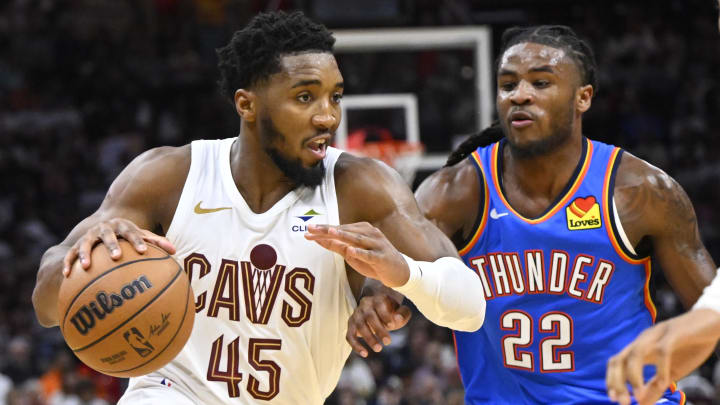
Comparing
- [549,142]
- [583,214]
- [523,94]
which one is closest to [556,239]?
[583,214]

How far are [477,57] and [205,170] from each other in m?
5.00

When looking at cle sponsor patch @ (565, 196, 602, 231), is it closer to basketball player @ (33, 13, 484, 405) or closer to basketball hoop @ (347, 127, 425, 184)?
basketball player @ (33, 13, 484, 405)

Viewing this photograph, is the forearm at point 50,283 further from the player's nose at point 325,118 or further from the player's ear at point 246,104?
the player's nose at point 325,118

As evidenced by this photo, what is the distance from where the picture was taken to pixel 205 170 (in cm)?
417

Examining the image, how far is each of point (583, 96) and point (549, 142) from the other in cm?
32

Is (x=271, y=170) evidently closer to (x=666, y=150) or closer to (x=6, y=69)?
(x=666, y=150)

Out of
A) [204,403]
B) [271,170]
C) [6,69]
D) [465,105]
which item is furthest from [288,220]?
[6,69]

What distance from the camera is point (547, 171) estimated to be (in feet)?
14.8

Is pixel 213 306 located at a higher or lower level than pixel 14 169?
higher

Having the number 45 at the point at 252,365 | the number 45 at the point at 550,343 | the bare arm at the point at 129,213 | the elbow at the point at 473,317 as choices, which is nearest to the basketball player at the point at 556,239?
the number 45 at the point at 550,343

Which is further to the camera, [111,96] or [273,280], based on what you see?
[111,96]

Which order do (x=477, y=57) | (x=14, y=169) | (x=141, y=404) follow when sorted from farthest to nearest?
(x=14, y=169) → (x=477, y=57) → (x=141, y=404)

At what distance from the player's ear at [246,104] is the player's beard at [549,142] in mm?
1143

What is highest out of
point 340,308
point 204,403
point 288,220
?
point 288,220
